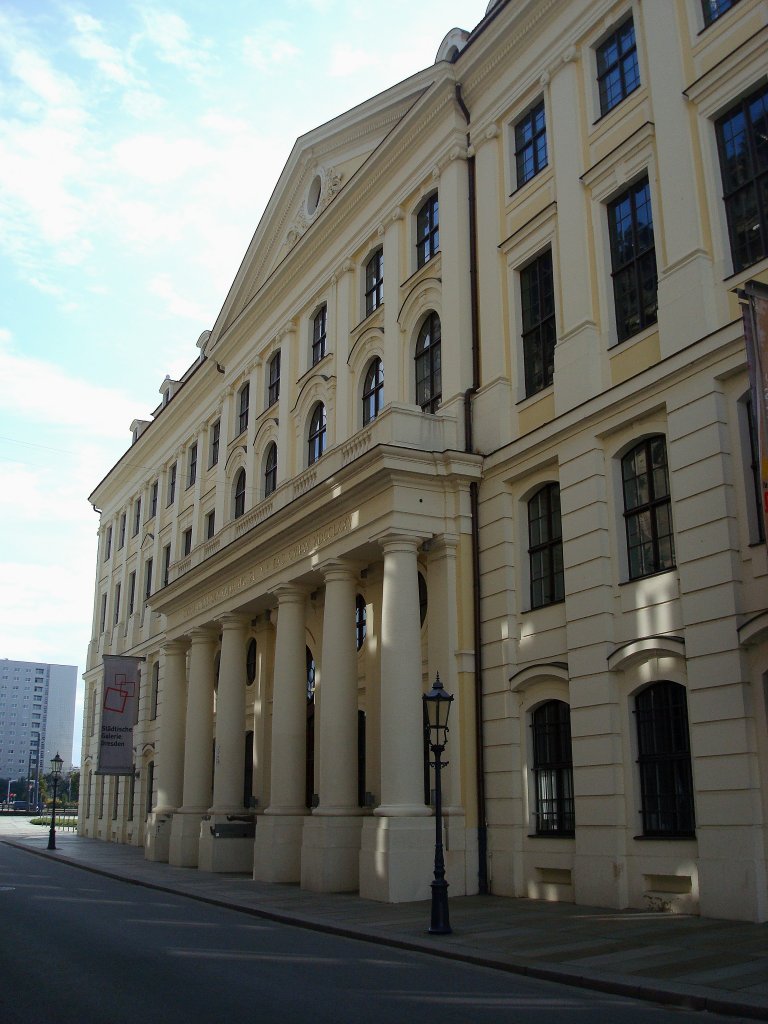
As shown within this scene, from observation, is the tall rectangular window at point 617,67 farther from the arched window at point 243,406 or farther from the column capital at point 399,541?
the arched window at point 243,406

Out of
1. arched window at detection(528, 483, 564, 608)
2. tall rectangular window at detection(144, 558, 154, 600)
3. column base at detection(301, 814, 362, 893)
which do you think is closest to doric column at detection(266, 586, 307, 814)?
column base at detection(301, 814, 362, 893)

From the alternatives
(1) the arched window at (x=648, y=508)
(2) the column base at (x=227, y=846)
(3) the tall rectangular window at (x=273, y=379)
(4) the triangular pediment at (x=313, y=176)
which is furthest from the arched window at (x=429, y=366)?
(2) the column base at (x=227, y=846)

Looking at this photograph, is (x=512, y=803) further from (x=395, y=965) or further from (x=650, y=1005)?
(x=650, y=1005)

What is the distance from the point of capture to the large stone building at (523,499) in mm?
15602

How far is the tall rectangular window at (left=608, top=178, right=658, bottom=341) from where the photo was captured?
701 inches

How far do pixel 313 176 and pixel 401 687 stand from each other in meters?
17.7

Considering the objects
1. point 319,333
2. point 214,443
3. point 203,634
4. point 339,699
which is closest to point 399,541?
point 339,699

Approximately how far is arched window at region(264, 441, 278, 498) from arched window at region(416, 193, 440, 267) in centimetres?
910

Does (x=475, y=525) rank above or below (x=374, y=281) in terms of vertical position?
below

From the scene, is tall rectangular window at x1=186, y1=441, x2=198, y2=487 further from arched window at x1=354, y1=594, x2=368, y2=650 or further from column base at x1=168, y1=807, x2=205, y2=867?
arched window at x1=354, y1=594, x2=368, y2=650

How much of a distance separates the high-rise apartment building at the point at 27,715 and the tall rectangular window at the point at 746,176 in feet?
617

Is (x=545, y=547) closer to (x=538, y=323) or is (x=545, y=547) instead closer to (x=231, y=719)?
(x=538, y=323)

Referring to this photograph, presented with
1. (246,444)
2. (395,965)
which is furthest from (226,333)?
(395,965)

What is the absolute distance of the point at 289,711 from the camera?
24.2 metres
